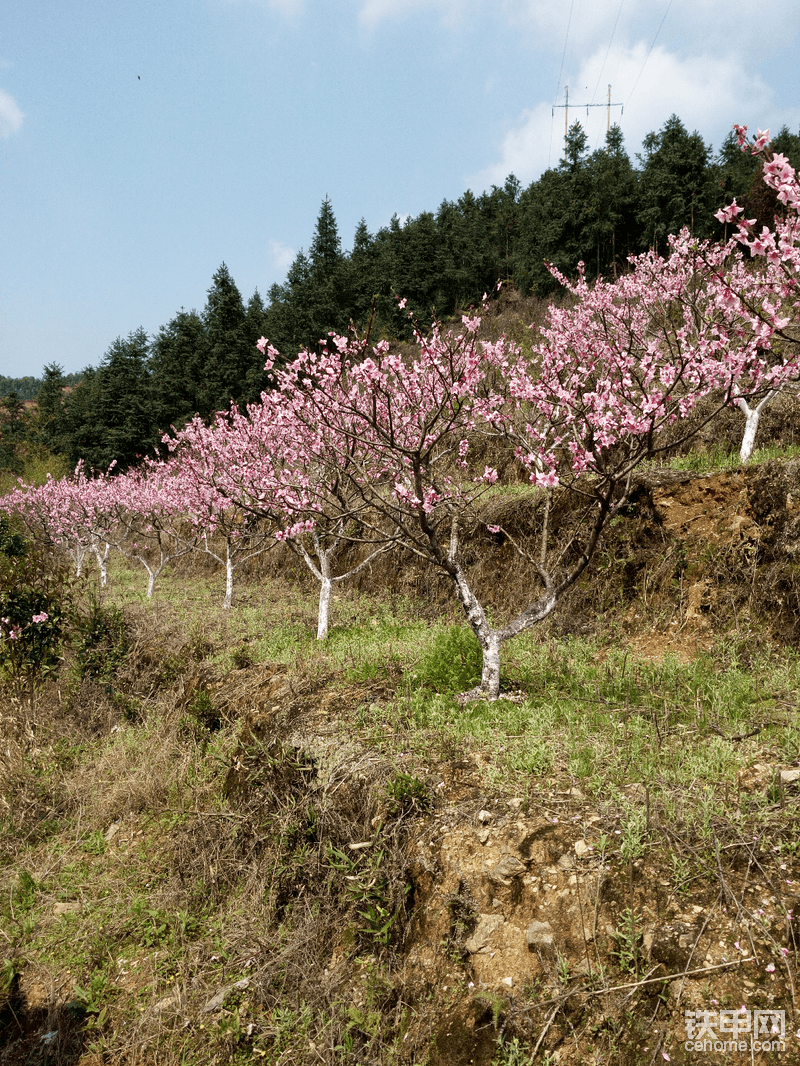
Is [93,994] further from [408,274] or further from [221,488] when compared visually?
[408,274]

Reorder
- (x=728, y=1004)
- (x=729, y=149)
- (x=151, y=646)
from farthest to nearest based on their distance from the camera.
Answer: (x=729, y=149) < (x=151, y=646) < (x=728, y=1004)

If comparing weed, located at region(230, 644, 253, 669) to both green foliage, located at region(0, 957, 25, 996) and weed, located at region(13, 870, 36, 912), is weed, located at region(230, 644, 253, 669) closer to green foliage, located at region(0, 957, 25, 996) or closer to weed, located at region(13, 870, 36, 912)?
weed, located at region(13, 870, 36, 912)

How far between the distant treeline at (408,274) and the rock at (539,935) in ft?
88.6

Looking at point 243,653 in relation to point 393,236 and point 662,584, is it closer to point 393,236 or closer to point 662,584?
point 662,584

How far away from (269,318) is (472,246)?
14.6 m

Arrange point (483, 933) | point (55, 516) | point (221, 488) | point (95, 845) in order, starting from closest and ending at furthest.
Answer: point (483, 933)
point (95, 845)
point (221, 488)
point (55, 516)

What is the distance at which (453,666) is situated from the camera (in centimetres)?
605

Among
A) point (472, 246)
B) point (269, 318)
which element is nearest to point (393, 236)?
point (472, 246)

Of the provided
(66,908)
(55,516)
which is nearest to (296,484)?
(66,908)

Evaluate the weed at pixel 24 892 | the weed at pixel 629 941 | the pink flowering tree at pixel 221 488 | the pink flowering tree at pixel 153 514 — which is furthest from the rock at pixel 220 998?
the pink flowering tree at pixel 153 514

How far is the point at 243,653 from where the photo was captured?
8.66m

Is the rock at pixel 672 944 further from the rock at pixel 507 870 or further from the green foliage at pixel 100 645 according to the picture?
the green foliage at pixel 100 645

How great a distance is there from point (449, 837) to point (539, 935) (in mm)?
837

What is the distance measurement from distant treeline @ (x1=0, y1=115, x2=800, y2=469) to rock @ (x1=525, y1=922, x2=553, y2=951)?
27010mm
